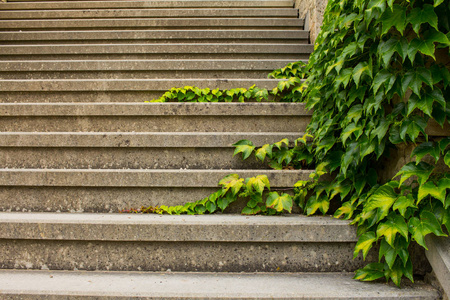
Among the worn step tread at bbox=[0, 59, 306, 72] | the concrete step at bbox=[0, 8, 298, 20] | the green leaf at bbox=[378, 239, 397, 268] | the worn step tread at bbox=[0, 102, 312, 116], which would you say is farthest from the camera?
the concrete step at bbox=[0, 8, 298, 20]

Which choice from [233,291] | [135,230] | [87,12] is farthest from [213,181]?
[87,12]

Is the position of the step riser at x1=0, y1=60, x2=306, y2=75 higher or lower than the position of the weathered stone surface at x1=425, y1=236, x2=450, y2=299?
higher

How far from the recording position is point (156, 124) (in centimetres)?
217

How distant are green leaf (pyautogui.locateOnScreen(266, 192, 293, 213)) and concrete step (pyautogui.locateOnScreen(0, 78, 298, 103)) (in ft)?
3.68

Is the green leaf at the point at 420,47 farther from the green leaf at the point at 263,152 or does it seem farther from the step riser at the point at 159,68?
the step riser at the point at 159,68

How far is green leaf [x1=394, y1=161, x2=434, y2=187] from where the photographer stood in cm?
118

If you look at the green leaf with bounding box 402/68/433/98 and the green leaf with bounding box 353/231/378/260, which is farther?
the green leaf with bounding box 353/231/378/260

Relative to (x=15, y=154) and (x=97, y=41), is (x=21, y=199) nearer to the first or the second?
(x=15, y=154)

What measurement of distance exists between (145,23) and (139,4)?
664 millimetres

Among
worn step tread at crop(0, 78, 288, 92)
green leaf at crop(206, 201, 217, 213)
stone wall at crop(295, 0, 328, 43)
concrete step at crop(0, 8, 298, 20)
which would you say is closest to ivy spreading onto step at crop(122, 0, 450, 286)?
green leaf at crop(206, 201, 217, 213)

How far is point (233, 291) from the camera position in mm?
1248

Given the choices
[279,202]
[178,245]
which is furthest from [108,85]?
[279,202]

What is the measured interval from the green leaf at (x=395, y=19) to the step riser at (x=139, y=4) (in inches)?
123

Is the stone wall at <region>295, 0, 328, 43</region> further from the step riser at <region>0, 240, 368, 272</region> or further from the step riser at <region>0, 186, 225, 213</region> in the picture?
the step riser at <region>0, 240, 368, 272</region>
